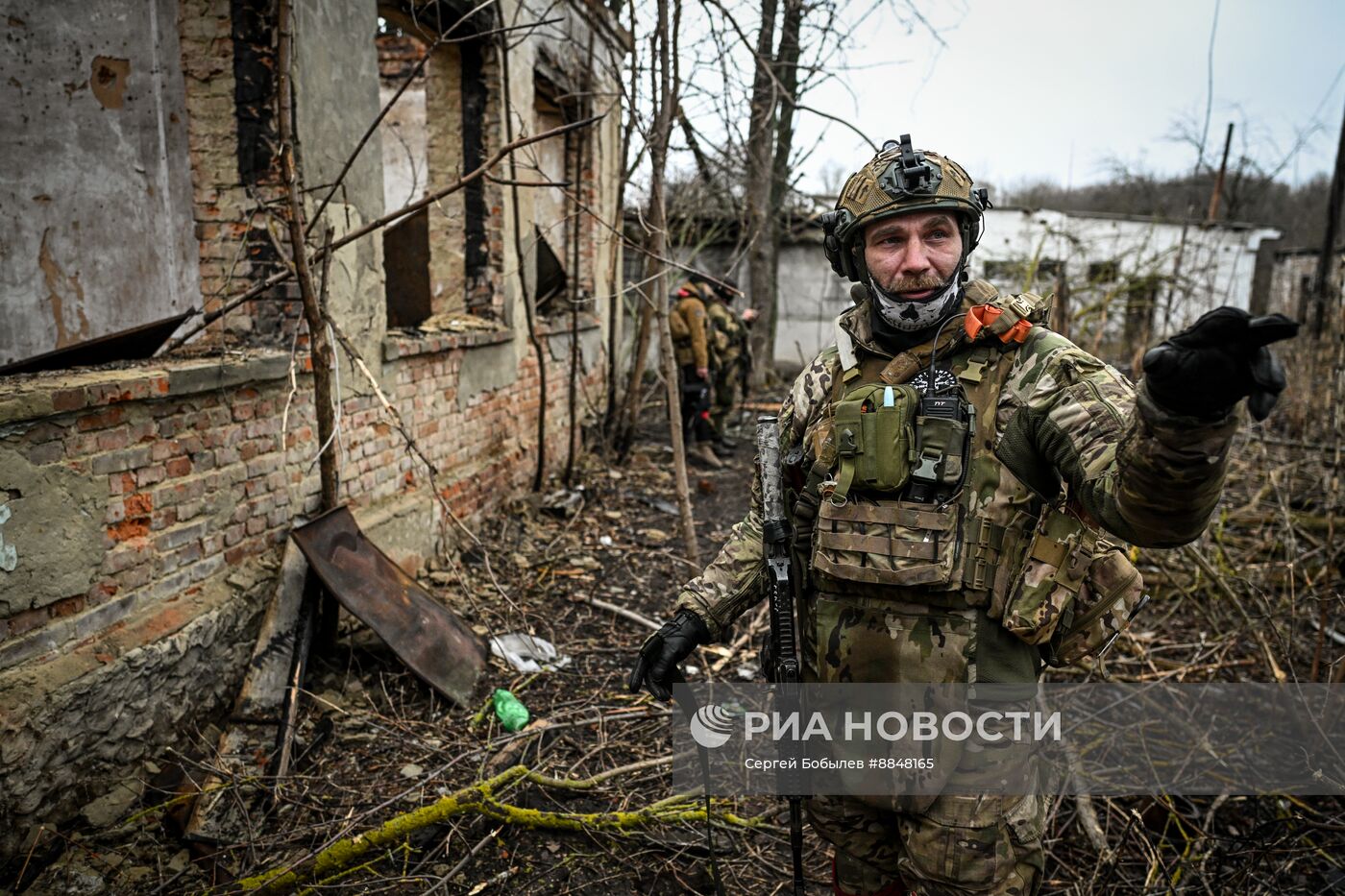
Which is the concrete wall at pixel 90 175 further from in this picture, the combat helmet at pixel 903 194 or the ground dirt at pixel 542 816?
the combat helmet at pixel 903 194

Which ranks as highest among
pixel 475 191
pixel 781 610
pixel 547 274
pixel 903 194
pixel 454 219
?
pixel 475 191

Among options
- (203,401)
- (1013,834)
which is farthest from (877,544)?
(203,401)

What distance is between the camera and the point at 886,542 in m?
1.76

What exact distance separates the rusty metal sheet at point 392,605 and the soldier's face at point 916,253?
2.46m

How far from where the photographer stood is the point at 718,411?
8594 millimetres

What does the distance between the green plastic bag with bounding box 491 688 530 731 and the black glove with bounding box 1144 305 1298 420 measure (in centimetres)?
270

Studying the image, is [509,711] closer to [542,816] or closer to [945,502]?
[542,816]

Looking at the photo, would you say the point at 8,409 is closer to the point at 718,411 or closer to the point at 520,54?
the point at 520,54

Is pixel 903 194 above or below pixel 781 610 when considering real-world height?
above

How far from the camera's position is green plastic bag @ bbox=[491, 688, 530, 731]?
10.6 feet

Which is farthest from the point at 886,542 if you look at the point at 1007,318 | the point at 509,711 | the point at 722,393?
the point at 722,393

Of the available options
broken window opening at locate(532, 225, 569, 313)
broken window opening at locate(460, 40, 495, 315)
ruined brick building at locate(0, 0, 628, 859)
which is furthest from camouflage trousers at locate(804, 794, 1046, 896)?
broken window opening at locate(532, 225, 569, 313)

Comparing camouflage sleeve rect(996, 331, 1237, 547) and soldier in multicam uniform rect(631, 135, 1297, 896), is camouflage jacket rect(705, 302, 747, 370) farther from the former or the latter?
camouflage sleeve rect(996, 331, 1237, 547)

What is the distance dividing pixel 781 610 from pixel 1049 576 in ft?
2.00
